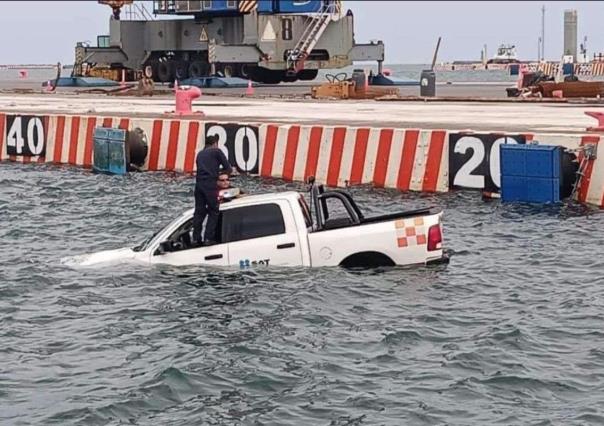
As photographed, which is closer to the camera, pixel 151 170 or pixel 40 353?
pixel 40 353

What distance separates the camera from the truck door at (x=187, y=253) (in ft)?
49.5

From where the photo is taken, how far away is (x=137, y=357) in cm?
1162

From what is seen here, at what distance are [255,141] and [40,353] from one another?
643 inches

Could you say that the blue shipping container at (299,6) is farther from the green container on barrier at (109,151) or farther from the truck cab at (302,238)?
the truck cab at (302,238)

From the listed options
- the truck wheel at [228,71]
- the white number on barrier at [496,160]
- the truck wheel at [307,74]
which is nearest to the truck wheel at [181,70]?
the truck wheel at [228,71]

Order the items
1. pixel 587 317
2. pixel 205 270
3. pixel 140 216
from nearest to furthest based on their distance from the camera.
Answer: pixel 587 317 < pixel 205 270 < pixel 140 216

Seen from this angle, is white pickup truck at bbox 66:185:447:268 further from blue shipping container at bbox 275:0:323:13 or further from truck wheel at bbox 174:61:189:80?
truck wheel at bbox 174:61:189:80

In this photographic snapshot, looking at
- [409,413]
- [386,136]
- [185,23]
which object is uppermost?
[185,23]

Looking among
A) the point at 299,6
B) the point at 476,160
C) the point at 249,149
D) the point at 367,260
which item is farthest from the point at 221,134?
the point at 299,6

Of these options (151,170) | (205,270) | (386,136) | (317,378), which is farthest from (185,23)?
(317,378)

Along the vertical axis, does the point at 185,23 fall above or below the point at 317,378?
above

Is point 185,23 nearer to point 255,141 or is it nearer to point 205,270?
point 255,141

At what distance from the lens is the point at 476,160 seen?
23688mm

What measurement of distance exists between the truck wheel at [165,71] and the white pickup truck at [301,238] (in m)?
47.5
